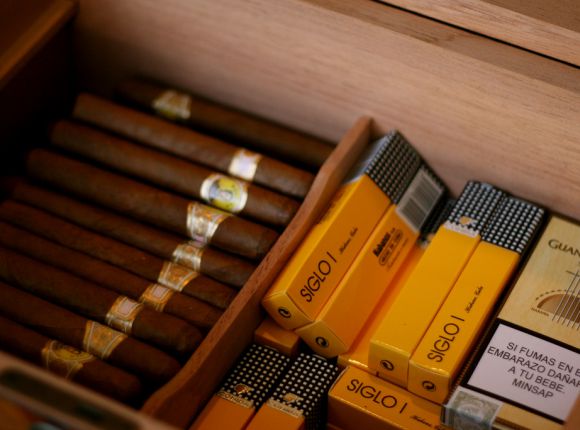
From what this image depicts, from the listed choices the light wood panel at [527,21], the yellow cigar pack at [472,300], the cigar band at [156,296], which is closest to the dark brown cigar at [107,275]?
the cigar band at [156,296]

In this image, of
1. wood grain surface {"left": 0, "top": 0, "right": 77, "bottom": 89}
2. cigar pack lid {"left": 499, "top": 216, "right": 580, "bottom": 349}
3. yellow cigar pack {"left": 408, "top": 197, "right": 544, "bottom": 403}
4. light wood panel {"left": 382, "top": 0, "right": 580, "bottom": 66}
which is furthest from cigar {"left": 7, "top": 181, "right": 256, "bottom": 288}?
light wood panel {"left": 382, "top": 0, "right": 580, "bottom": 66}

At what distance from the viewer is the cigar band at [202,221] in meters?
1.62

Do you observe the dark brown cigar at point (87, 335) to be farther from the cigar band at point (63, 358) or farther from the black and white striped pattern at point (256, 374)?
the black and white striped pattern at point (256, 374)

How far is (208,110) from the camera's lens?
72.0 inches

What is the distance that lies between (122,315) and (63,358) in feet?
0.41

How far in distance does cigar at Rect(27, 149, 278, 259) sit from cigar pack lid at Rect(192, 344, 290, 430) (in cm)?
18

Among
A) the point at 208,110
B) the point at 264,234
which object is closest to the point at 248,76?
the point at 208,110

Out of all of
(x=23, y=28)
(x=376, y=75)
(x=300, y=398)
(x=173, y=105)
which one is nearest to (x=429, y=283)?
(x=300, y=398)

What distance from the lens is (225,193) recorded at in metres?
1.67

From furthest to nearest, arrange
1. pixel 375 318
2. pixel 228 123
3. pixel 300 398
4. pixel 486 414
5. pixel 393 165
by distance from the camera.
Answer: pixel 228 123 → pixel 393 165 → pixel 375 318 → pixel 300 398 → pixel 486 414

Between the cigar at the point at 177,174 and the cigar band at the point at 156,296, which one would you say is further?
the cigar at the point at 177,174

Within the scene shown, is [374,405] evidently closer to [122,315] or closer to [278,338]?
[278,338]

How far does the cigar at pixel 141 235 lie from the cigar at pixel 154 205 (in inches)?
0.8

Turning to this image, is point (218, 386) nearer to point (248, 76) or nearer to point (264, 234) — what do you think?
point (264, 234)
